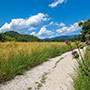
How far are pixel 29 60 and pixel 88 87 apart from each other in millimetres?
3335

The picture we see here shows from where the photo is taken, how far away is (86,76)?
1.93 meters

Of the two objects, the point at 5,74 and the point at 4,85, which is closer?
the point at 4,85

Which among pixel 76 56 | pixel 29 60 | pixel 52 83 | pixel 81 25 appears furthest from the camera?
pixel 29 60

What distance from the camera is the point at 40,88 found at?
276cm

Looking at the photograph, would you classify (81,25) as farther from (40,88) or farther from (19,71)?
(19,71)

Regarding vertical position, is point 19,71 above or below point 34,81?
above

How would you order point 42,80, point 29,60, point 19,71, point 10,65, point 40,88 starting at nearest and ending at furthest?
point 40,88, point 42,80, point 10,65, point 19,71, point 29,60

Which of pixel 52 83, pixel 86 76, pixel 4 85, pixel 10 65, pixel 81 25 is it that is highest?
pixel 81 25

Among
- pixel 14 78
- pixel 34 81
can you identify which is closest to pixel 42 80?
pixel 34 81

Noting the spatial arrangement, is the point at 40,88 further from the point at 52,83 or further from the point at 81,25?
the point at 81,25

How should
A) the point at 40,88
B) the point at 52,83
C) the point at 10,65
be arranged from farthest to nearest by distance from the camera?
the point at 10,65 → the point at 52,83 → the point at 40,88

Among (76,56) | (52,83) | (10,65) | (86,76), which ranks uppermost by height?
(76,56)

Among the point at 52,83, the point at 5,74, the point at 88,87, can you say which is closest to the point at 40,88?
the point at 52,83

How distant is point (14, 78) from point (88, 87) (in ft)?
8.03
